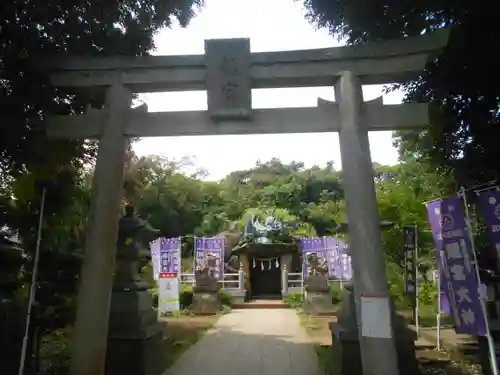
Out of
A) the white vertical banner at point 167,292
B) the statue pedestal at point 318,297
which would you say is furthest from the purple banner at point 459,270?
the statue pedestal at point 318,297

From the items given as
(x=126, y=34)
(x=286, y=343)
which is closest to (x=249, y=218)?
(x=286, y=343)

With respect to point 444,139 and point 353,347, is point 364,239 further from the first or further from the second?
point 444,139

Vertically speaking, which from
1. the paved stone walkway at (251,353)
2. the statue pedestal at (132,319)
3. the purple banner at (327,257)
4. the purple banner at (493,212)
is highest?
the purple banner at (327,257)

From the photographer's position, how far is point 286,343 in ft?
33.1

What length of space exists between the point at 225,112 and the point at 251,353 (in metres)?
5.26

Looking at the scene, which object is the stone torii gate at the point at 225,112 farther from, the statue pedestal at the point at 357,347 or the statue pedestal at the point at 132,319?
the statue pedestal at the point at 357,347

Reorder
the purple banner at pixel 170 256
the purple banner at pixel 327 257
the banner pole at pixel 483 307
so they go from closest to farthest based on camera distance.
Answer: the banner pole at pixel 483 307
the purple banner at pixel 170 256
the purple banner at pixel 327 257

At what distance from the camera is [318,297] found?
1714cm

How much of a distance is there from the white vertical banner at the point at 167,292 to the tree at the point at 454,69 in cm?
1090

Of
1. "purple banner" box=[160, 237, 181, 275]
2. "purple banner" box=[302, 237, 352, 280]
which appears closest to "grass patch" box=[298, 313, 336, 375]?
"purple banner" box=[302, 237, 352, 280]

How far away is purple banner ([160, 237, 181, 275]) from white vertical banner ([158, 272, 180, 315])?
6.51 ft

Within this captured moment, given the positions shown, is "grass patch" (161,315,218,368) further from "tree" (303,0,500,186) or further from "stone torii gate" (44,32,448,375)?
"tree" (303,0,500,186)

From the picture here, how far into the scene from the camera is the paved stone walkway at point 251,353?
7297mm

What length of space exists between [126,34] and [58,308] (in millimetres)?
4040
